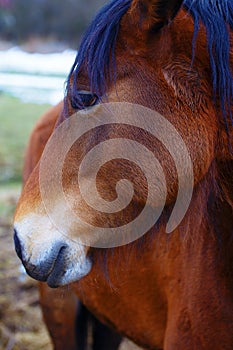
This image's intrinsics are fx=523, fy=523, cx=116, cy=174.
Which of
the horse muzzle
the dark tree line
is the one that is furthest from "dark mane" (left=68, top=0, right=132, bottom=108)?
A: the dark tree line

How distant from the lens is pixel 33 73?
13250mm

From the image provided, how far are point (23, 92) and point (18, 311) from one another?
8163mm

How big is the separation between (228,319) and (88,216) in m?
0.56

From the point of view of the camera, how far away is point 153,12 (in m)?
1.41

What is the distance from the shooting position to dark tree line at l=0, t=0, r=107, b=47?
13602 millimetres

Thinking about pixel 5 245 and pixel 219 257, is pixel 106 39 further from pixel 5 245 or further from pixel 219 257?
pixel 5 245

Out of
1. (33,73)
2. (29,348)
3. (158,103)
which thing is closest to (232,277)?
(158,103)

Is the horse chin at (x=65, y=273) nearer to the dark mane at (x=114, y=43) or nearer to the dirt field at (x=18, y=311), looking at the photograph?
the dark mane at (x=114, y=43)

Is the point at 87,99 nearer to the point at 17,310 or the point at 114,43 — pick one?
the point at 114,43

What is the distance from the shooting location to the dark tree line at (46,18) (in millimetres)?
13602

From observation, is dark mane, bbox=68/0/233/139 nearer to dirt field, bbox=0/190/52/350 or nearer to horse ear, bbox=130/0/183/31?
horse ear, bbox=130/0/183/31

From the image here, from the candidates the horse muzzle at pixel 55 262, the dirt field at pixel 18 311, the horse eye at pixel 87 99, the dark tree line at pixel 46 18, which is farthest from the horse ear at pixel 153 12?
the dark tree line at pixel 46 18

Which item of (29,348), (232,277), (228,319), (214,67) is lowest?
(29,348)

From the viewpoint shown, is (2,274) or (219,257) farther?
(2,274)
